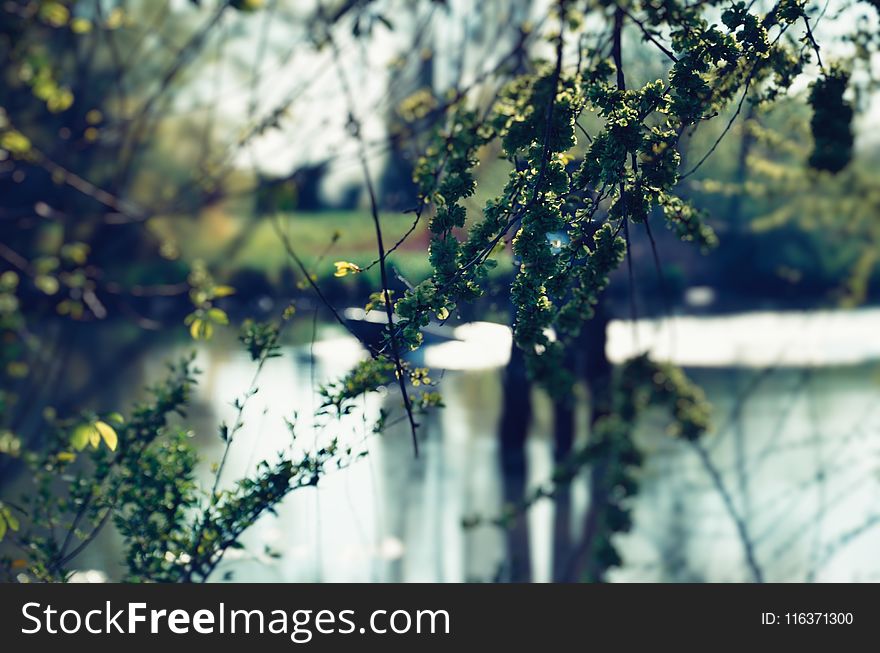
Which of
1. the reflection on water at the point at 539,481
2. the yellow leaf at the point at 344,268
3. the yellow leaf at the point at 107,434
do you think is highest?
the reflection on water at the point at 539,481

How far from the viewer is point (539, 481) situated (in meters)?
6.58

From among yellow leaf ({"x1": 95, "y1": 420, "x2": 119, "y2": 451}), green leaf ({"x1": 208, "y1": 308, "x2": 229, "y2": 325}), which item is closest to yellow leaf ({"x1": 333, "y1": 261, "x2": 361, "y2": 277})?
green leaf ({"x1": 208, "y1": 308, "x2": 229, "y2": 325})

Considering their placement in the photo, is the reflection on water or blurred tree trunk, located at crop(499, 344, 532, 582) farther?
blurred tree trunk, located at crop(499, 344, 532, 582)

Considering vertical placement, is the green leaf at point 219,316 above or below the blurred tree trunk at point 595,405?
below

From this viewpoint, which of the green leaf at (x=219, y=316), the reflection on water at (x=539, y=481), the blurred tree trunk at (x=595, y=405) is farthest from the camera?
the reflection on water at (x=539, y=481)

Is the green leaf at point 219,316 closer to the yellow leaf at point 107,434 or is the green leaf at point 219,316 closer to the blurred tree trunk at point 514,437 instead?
the yellow leaf at point 107,434

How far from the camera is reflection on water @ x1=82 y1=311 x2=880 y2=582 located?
15.1 feet

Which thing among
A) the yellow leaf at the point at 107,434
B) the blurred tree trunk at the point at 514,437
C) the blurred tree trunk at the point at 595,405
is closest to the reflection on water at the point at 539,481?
the blurred tree trunk at the point at 514,437

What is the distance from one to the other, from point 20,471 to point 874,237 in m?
6.23

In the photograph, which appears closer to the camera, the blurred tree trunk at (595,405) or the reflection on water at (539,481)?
the blurred tree trunk at (595,405)

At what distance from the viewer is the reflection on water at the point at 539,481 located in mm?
4602

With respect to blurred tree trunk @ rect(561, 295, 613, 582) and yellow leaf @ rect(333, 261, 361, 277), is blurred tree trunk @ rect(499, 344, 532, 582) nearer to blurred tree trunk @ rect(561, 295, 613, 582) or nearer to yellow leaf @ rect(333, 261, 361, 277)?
blurred tree trunk @ rect(561, 295, 613, 582)

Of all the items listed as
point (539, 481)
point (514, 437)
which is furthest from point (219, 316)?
point (514, 437)
